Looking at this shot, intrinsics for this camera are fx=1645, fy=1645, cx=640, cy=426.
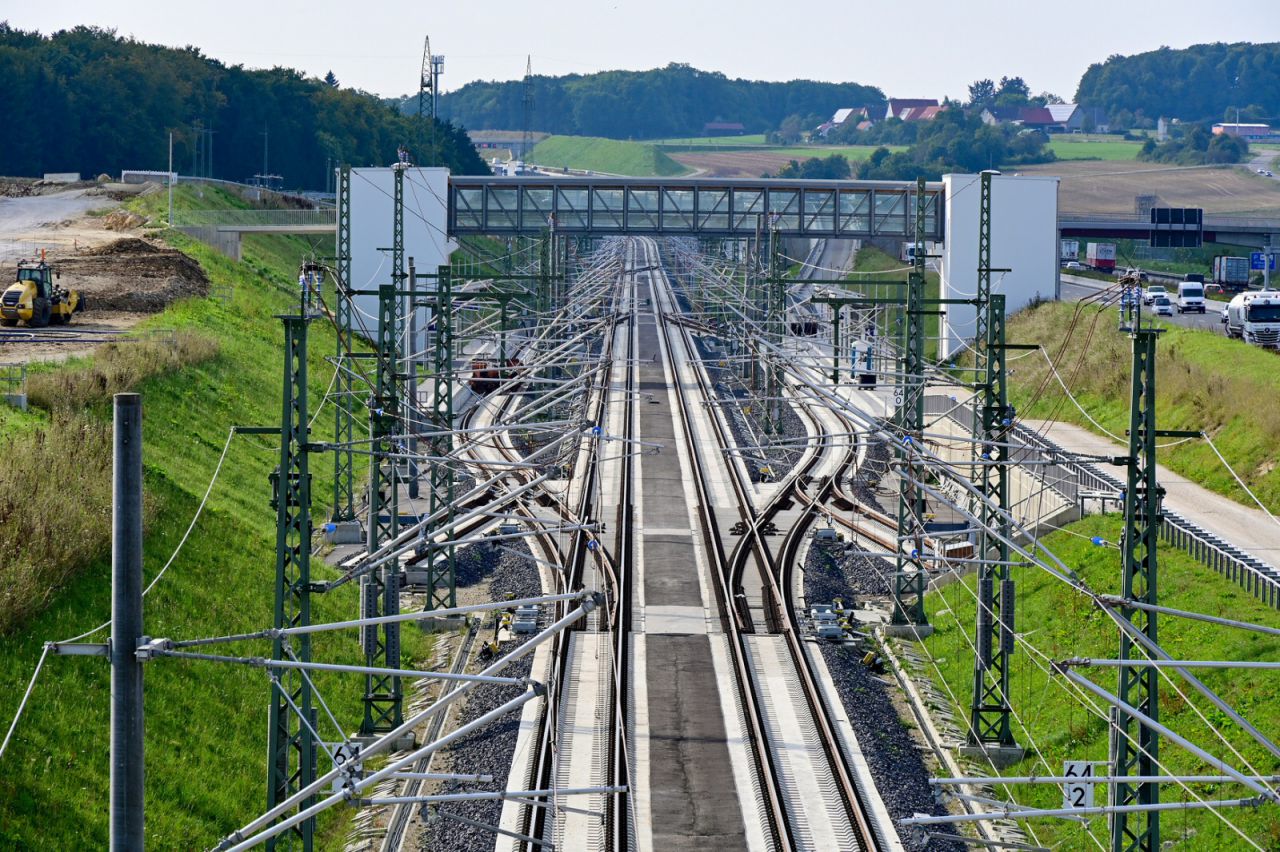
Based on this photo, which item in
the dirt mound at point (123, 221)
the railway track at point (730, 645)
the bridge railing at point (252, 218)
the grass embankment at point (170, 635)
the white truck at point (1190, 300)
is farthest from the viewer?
the bridge railing at point (252, 218)

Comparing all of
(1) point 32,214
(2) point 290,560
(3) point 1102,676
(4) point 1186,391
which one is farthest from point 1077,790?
(1) point 32,214

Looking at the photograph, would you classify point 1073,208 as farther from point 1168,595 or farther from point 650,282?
point 1168,595

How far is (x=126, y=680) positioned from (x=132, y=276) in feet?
167

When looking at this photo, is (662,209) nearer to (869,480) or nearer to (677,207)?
(677,207)

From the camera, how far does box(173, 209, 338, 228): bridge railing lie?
76.1 meters

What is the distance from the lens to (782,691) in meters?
28.7

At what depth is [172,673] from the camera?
24500mm

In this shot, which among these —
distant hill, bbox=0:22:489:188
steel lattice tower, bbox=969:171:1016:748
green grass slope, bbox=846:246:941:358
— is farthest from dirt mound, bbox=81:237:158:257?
steel lattice tower, bbox=969:171:1016:748

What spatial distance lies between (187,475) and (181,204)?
48.8 metres

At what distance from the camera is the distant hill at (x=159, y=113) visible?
10119 centimetres

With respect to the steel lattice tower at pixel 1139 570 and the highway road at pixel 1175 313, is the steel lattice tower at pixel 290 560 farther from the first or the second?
the highway road at pixel 1175 313

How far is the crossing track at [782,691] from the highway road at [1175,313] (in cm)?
2109

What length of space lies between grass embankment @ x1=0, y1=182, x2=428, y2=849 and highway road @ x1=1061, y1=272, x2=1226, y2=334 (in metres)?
33.2

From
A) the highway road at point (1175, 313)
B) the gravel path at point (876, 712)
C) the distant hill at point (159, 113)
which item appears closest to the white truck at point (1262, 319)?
the highway road at point (1175, 313)
